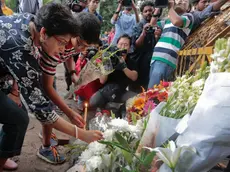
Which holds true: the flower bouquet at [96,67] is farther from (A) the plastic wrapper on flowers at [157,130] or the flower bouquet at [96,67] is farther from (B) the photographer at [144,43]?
(A) the plastic wrapper on flowers at [157,130]

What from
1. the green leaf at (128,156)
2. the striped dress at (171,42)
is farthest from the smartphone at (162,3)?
the green leaf at (128,156)

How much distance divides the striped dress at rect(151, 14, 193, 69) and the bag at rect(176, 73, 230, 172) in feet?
6.66

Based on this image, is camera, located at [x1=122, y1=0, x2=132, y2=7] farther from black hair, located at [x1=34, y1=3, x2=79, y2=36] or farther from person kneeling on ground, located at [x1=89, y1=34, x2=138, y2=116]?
black hair, located at [x1=34, y1=3, x2=79, y2=36]

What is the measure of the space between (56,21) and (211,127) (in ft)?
3.70

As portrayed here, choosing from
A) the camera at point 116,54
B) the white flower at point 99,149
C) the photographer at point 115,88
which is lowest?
the photographer at point 115,88

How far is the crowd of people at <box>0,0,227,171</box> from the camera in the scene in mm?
1674

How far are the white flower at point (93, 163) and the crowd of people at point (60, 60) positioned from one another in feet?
0.79

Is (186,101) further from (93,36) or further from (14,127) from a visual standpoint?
(14,127)

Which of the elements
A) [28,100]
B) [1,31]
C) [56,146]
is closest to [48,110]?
[28,100]

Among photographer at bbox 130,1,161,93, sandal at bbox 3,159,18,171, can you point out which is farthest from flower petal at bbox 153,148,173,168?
photographer at bbox 130,1,161,93

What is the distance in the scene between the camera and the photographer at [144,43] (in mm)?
3643

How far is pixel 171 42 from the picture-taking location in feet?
9.95

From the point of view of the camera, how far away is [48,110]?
5.74 feet

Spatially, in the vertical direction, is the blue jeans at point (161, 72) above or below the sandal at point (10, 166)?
above
